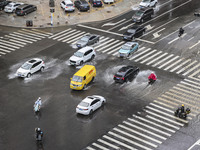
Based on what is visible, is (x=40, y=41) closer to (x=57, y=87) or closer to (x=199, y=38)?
(x=57, y=87)

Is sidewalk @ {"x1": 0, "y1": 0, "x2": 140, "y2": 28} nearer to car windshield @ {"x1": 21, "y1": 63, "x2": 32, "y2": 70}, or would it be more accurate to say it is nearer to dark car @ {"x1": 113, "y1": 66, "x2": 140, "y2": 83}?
car windshield @ {"x1": 21, "y1": 63, "x2": 32, "y2": 70}

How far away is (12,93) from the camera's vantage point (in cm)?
5284

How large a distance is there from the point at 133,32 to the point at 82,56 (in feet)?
40.1

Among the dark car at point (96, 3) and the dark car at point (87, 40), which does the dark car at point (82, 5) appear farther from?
the dark car at point (87, 40)

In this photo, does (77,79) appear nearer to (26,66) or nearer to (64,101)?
(64,101)

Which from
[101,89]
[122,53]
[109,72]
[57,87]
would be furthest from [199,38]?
[57,87]

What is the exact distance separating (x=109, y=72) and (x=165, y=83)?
28.3 ft

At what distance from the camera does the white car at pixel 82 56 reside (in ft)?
196

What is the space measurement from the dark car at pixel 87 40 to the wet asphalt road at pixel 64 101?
6.01 ft

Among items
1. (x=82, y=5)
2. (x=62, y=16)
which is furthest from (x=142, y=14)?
(x=62, y=16)

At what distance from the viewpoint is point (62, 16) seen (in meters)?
79.1

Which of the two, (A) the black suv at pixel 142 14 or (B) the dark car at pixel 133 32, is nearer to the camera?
(B) the dark car at pixel 133 32

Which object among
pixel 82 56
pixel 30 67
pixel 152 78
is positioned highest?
pixel 82 56

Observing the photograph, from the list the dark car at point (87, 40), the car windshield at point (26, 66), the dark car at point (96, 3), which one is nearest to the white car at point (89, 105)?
the car windshield at point (26, 66)
